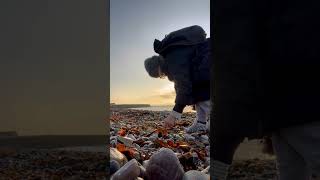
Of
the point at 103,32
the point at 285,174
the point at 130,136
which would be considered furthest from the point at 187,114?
the point at 285,174

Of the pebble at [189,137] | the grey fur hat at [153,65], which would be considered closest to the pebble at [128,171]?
the pebble at [189,137]

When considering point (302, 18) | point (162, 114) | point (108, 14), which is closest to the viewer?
point (302, 18)

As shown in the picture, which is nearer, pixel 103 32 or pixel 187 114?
pixel 103 32

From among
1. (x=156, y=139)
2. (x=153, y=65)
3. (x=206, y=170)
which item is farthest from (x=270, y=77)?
(x=156, y=139)

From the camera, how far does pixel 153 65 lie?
4.18 feet

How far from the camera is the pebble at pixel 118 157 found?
1.47 m

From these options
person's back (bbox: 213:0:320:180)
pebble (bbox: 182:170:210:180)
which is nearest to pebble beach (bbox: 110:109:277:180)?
pebble (bbox: 182:170:210:180)

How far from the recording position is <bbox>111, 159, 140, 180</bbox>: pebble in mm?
1405

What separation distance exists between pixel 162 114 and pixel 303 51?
3.37 feet

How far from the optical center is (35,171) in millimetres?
1981

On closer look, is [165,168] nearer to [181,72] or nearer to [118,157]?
[118,157]

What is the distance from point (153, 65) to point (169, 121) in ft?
1.03

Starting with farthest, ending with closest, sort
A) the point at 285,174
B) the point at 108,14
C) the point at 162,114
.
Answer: the point at 162,114 < the point at 108,14 < the point at 285,174

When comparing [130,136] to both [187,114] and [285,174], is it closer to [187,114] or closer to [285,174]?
[187,114]
